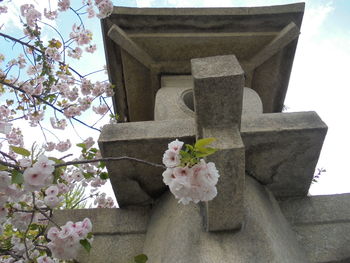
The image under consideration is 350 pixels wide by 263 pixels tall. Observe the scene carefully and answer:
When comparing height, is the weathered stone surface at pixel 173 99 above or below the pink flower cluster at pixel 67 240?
above

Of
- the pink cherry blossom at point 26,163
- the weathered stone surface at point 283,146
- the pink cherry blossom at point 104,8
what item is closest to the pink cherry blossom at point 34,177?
the pink cherry blossom at point 26,163

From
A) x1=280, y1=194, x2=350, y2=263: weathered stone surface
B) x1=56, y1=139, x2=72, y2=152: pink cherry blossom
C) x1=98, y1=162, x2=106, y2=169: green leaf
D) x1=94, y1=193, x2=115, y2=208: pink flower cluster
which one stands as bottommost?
x1=94, y1=193, x2=115, y2=208: pink flower cluster

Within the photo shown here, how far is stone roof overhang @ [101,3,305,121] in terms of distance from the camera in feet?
10.2

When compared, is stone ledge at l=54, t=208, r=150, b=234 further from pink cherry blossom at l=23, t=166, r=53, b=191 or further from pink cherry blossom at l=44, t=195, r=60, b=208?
pink cherry blossom at l=23, t=166, r=53, b=191

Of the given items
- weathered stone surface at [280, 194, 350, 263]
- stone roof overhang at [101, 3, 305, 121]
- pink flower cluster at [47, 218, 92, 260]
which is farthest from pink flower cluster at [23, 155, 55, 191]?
stone roof overhang at [101, 3, 305, 121]

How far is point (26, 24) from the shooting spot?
3.85 metres

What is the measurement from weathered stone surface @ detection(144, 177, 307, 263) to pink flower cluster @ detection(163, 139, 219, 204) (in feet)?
1.54

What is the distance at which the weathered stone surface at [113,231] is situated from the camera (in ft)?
6.40

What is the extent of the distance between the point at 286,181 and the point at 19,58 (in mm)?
4121

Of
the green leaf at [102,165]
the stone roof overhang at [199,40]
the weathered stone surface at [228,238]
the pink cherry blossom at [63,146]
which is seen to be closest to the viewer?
the weathered stone surface at [228,238]

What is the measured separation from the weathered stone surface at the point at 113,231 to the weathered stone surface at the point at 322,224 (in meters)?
1.05

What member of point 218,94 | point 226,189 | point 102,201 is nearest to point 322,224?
point 226,189

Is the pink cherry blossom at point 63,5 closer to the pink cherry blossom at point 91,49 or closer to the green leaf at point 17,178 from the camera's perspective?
the pink cherry blossom at point 91,49

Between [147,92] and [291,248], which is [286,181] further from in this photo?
[147,92]
